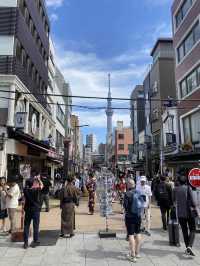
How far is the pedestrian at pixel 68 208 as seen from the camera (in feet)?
32.1

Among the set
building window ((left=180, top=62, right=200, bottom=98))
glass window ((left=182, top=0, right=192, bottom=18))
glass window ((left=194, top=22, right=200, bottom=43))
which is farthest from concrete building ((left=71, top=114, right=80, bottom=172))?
glass window ((left=194, top=22, right=200, bottom=43))

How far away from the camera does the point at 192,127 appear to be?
25.2m

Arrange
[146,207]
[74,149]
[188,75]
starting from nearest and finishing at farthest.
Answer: [146,207], [188,75], [74,149]

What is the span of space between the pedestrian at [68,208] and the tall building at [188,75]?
12.3 m

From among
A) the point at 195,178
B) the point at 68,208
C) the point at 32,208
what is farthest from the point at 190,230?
the point at 32,208

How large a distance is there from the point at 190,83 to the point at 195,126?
3.64 m

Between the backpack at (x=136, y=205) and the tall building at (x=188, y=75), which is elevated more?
the tall building at (x=188, y=75)

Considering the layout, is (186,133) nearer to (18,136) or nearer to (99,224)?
(18,136)

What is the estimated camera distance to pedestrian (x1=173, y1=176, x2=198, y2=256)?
7707 millimetres

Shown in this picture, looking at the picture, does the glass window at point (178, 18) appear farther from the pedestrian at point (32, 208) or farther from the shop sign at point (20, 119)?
the pedestrian at point (32, 208)

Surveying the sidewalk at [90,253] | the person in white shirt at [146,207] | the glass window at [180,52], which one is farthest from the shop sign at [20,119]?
the glass window at [180,52]

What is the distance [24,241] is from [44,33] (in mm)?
26698

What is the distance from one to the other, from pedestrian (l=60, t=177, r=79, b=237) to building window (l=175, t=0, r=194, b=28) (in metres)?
20.7

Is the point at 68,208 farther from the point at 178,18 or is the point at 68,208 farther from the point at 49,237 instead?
the point at 178,18
